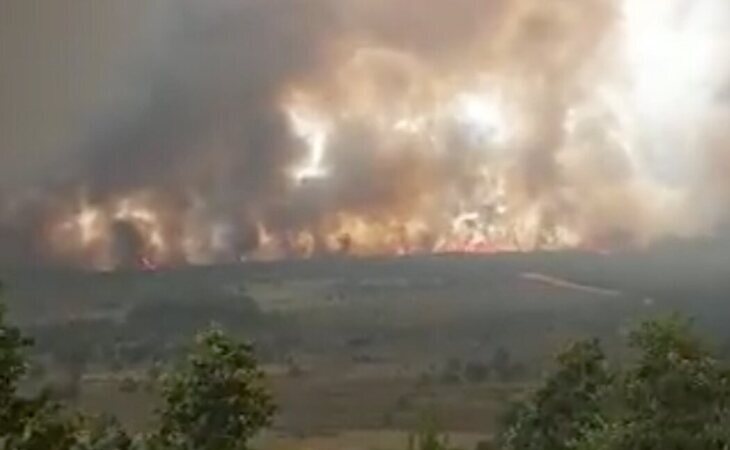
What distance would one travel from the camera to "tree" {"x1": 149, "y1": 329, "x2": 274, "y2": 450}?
30.5 meters

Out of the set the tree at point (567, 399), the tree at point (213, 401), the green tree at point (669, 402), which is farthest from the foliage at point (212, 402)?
the tree at point (567, 399)

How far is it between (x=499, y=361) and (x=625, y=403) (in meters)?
94.5

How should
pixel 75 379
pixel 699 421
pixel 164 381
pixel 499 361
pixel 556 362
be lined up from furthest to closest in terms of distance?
pixel 499 361 → pixel 75 379 → pixel 556 362 → pixel 164 381 → pixel 699 421

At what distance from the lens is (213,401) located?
3056cm

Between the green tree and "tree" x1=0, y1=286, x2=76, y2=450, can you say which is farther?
the green tree

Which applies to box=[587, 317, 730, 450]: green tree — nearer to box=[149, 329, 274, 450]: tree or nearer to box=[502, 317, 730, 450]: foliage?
box=[502, 317, 730, 450]: foliage

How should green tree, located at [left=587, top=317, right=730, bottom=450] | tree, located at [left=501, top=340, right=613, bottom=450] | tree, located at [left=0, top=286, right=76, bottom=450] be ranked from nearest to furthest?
tree, located at [left=0, top=286, right=76, bottom=450], green tree, located at [left=587, top=317, right=730, bottom=450], tree, located at [left=501, top=340, right=613, bottom=450]

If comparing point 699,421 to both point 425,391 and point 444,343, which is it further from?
point 444,343

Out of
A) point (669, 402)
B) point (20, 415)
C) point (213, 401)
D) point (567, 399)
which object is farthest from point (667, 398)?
point (20, 415)

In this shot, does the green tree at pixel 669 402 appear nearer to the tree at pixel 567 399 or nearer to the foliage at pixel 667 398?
the foliage at pixel 667 398

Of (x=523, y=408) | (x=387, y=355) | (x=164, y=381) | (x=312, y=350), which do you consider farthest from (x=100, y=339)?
(x=164, y=381)

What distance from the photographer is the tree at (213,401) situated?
3048 cm

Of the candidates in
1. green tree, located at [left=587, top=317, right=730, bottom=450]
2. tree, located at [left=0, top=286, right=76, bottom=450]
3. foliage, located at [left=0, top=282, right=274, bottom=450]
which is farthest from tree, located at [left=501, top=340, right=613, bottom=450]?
tree, located at [left=0, top=286, right=76, bottom=450]

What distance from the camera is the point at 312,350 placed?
14112 cm
